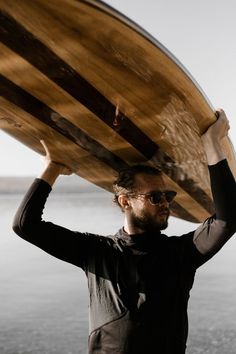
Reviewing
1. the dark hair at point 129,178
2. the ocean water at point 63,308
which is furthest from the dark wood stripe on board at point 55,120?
the ocean water at point 63,308

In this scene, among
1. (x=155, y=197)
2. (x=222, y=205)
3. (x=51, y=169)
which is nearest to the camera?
(x=222, y=205)

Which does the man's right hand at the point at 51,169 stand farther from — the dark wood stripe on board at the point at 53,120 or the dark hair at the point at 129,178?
the dark hair at the point at 129,178

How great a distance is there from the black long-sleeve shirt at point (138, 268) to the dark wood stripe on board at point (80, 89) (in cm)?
52

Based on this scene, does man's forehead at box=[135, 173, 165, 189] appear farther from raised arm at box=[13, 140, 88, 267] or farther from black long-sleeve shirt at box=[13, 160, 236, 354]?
raised arm at box=[13, 140, 88, 267]

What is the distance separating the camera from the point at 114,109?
228 cm

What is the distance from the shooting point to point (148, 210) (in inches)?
89.5

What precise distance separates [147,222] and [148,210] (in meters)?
0.06

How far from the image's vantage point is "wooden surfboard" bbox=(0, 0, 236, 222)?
5.10ft

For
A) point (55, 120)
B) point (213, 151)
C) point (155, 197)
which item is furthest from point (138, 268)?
point (55, 120)

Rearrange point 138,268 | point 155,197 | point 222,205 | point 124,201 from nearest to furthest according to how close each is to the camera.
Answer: point 222,205
point 138,268
point 155,197
point 124,201

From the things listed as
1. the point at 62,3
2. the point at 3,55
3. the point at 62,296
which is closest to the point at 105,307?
the point at 3,55

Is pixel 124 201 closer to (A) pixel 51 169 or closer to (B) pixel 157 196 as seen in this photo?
(B) pixel 157 196

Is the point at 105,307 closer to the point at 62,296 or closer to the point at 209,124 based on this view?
the point at 209,124

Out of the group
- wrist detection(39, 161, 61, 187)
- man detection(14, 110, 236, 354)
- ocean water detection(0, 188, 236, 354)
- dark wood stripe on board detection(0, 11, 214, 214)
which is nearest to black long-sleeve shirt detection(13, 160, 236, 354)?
man detection(14, 110, 236, 354)
